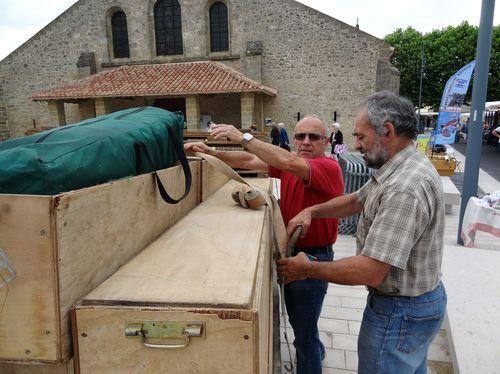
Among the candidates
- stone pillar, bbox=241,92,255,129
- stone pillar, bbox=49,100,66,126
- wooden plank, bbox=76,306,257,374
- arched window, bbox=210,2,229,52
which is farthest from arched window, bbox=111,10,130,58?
wooden plank, bbox=76,306,257,374

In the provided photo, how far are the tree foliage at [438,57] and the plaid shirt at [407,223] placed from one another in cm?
3033

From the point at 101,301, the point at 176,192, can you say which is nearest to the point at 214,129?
the point at 176,192

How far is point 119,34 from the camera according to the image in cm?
2059

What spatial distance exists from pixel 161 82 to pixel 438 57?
24.0 meters

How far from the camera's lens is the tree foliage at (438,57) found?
27203mm

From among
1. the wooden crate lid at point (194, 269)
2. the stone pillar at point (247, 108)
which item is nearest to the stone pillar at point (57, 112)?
the stone pillar at point (247, 108)

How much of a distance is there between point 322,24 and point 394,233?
1826 centimetres

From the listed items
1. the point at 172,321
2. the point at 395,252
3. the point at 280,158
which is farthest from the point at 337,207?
the point at 172,321

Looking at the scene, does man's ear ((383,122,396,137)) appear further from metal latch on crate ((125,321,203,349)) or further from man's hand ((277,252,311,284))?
metal latch on crate ((125,321,203,349))

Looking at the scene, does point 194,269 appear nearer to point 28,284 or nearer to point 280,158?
point 28,284

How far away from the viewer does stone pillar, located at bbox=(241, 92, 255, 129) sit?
1658 cm

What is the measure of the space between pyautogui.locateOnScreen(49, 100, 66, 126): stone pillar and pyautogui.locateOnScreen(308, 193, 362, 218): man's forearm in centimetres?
2032

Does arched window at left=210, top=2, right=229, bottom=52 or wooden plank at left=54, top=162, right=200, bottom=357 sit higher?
arched window at left=210, top=2, right=229, bottom=52

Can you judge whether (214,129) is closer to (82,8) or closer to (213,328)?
(213,328)
